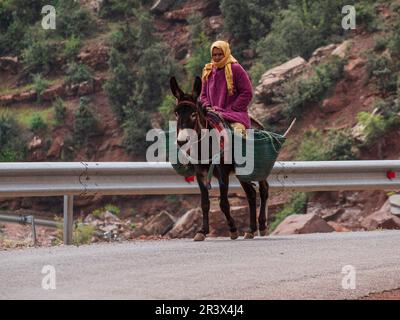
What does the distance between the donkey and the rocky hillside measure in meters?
12.0

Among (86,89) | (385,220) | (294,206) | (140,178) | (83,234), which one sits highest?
(86,89)

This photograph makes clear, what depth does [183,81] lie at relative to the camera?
5003cm

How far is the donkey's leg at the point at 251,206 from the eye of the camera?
13696mm

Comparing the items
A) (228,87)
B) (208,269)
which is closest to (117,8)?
(228,87)

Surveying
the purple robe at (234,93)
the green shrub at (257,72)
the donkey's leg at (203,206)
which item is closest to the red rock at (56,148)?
the green shrub at (257,72)

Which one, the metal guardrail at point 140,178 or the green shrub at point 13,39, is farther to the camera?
the green shrub at point 13,39

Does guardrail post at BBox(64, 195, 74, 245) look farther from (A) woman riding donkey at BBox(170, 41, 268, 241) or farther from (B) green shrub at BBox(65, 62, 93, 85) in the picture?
(B) green shrub at BBox(65, 62, 93, 85)

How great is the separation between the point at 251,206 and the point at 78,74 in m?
39.6

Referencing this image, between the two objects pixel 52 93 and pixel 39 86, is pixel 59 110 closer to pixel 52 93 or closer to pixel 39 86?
pixel 52 93

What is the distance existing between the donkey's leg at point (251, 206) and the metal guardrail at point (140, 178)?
556 mm

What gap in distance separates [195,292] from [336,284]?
1301mm

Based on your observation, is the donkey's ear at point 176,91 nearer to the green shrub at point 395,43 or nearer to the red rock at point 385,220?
the red rock at point 385,220

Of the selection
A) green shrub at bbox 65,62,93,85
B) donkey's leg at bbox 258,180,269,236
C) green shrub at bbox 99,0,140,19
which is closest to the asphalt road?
donkey's leg at bbox 258,180,269,236
